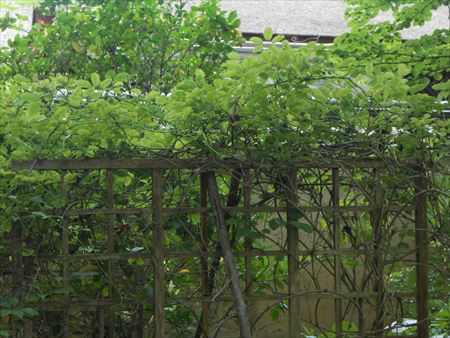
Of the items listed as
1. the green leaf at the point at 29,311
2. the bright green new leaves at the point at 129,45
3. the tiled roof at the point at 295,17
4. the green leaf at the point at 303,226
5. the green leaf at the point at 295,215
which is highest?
the tiled roof at the point at 295,17

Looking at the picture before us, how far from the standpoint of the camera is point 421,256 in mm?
4168

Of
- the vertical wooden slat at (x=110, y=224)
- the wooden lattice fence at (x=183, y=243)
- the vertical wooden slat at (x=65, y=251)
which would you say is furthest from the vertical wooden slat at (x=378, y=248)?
the vertical wooden slat at (x=65, y=251)

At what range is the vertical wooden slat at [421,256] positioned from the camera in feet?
13.4

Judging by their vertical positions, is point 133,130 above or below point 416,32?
below

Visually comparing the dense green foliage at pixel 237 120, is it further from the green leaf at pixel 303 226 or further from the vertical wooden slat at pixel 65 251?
the green leaf at pixel 303 226

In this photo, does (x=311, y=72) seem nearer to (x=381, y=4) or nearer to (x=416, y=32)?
(x=381, y=4)

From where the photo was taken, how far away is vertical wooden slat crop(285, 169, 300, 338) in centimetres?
388

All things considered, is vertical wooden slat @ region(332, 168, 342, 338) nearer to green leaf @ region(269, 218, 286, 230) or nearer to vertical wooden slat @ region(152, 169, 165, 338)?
green leaf @ region(269, 218, 286, 230)

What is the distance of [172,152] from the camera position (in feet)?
12.5

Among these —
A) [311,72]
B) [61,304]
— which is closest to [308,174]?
[311,72]

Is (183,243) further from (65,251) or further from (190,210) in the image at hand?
(65,251)

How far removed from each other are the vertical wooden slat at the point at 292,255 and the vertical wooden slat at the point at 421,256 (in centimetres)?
64

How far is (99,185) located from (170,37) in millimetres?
2255

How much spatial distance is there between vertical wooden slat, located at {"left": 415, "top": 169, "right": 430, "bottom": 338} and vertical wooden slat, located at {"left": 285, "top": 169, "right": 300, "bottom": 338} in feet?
2.10
